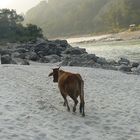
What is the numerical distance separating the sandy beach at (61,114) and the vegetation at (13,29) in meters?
65.9

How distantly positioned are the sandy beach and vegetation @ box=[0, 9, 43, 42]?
65877 millimetres

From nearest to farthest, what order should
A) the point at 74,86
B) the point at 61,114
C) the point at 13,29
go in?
the point at 74,86, the point at 61,114, the point at 13,29

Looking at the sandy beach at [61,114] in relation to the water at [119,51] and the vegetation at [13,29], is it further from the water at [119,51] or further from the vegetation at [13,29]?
the vegetation at [13,29]

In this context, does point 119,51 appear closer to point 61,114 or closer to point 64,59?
point 64,59

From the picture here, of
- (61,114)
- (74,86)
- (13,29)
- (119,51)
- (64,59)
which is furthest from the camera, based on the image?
(13,29)

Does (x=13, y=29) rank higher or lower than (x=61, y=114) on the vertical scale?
higher

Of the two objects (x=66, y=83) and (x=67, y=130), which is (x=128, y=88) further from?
(x=67, y=130)

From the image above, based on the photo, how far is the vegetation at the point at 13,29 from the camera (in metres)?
88.1

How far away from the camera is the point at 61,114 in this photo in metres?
13.3

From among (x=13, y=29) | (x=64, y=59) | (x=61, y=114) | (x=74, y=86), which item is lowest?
(x=61, y=114)

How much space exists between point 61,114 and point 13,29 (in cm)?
8388

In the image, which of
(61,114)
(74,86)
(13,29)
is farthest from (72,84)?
(13,29)

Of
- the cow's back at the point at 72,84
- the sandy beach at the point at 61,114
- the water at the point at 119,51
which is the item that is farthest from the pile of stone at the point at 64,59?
the cow's back at the point at 72,84

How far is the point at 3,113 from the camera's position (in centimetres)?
1204
